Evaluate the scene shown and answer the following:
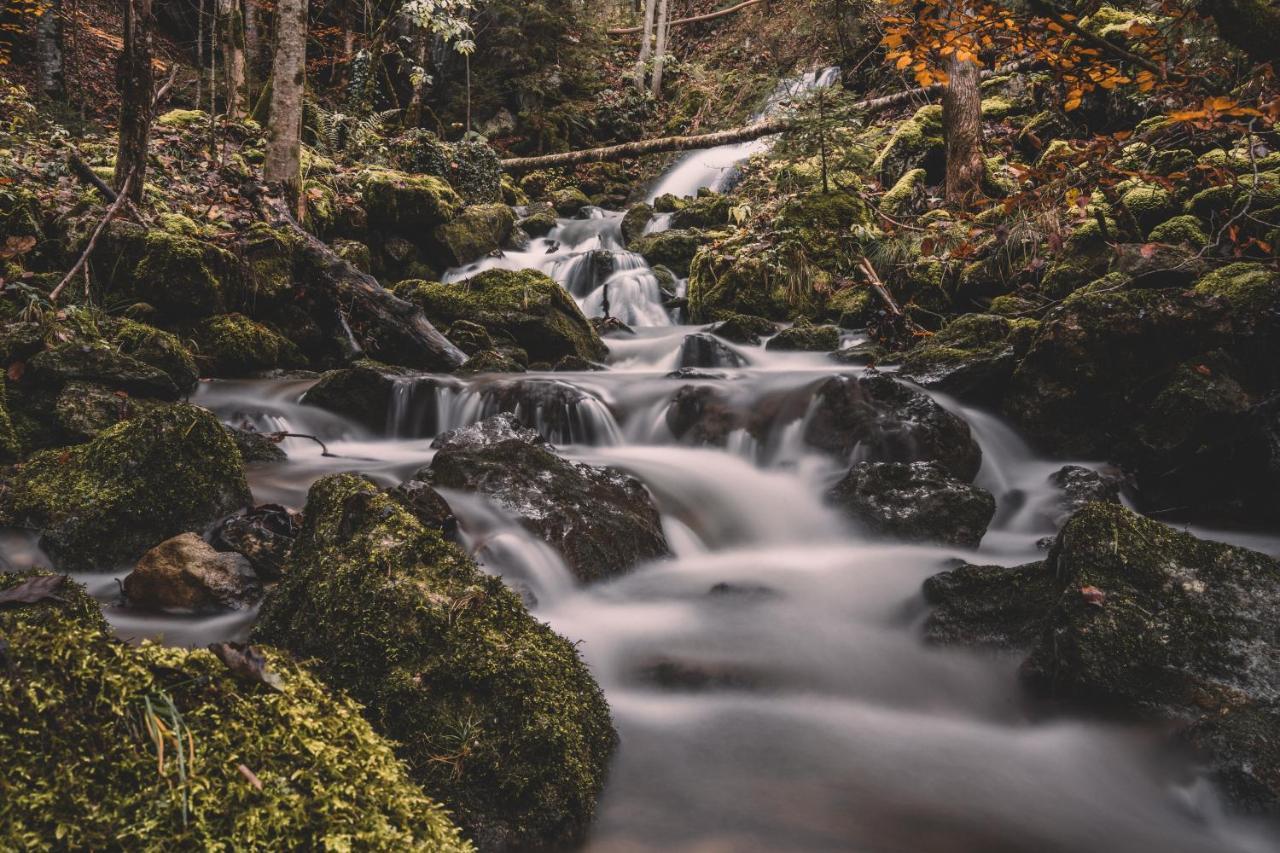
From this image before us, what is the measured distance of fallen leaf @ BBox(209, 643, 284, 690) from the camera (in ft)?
4.44

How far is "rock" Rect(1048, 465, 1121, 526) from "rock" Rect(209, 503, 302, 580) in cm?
559

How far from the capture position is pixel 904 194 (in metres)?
12.3

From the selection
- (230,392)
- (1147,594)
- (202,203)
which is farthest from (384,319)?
(1147,594)

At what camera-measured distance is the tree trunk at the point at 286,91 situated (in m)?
9.23

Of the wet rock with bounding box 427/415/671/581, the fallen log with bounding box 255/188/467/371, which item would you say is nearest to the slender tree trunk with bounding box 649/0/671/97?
the fallen log with bounding box 255/188/467/371

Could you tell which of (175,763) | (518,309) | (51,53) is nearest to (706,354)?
(518,309)

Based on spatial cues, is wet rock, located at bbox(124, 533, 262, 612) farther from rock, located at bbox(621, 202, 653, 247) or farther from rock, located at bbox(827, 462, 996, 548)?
rock, located at bbox(621, 202, 653, 247)

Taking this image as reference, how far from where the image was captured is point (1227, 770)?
8.37 ft

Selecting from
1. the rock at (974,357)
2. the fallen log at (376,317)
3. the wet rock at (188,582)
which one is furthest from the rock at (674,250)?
the wet rock at (188,582)

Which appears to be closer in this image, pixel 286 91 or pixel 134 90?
pixel 134 90

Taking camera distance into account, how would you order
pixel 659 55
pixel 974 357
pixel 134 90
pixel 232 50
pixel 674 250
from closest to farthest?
pixel 134 90
pixel 974 357
pixel 232 50
pixel 674 250
pixel 659 55

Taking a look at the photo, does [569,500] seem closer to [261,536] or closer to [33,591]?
[261,536]

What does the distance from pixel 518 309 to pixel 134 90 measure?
4805 millimetres

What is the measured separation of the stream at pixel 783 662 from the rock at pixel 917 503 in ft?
0.47
